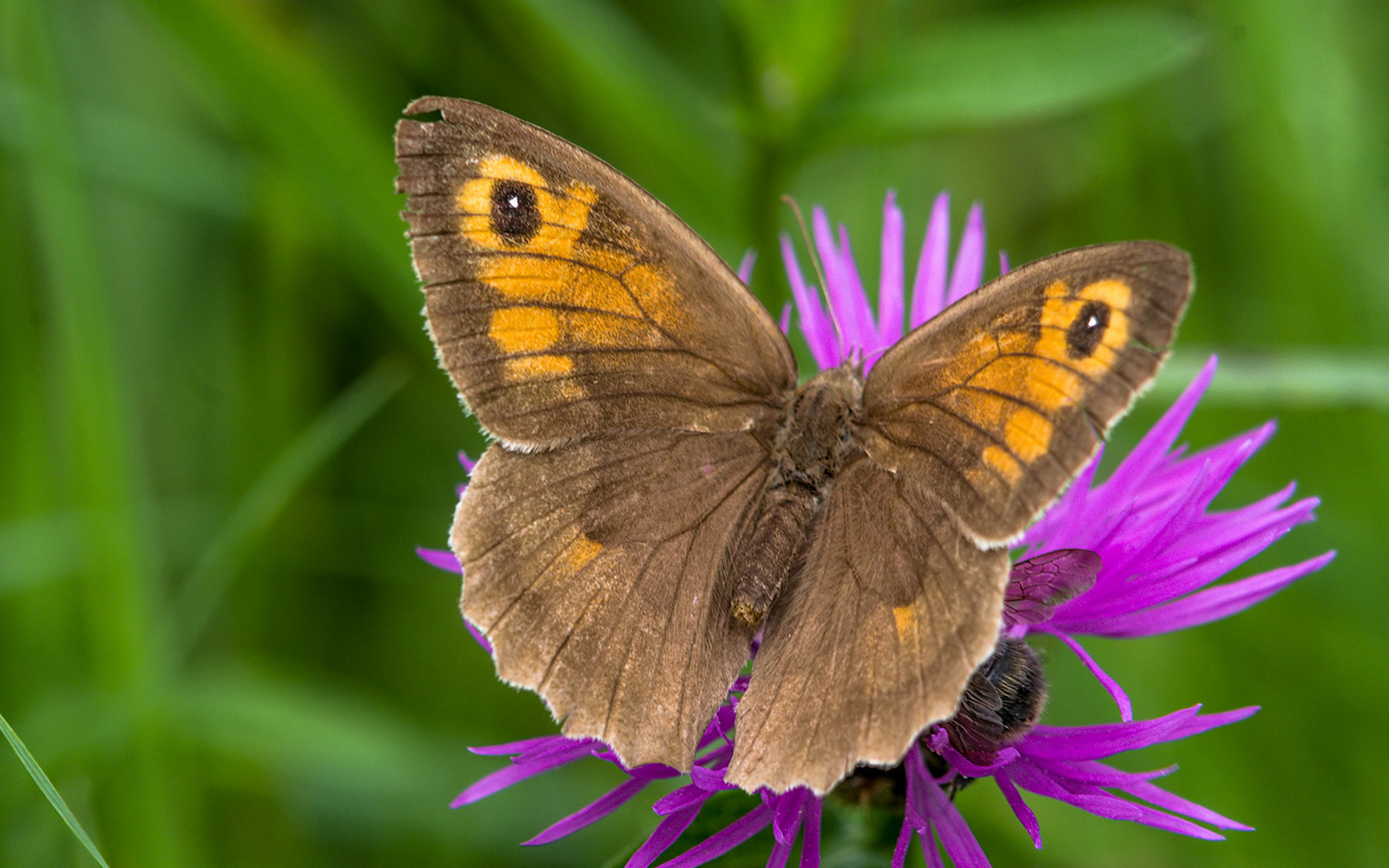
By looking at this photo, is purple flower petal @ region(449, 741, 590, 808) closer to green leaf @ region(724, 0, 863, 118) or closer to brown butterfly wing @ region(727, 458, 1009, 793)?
brown butterfly wing @ region(727, 458, 1009, 793)

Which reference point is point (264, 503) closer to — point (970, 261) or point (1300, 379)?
point (970, 261)

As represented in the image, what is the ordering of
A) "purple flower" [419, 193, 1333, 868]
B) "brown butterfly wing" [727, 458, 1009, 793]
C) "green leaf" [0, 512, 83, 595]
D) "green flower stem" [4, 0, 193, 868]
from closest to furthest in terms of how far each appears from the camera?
1. "brown butterfly wing" [727, 458, 1009, 793]
2. "purple flower" [419, 193, 1333, 868]
3. "green flower stem" [4, 0, 193, 868]
4. "green leaf" [0, 512, 83, 595]

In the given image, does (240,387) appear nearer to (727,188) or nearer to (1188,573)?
(727,188)

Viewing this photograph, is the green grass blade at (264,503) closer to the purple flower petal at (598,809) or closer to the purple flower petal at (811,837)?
the purple flower petal at (598,809)

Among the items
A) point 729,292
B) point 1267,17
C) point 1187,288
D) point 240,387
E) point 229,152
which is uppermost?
point 1267,17

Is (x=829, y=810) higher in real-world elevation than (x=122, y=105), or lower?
lower

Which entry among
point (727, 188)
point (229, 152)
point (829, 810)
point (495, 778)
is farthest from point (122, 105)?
point (829, 810)

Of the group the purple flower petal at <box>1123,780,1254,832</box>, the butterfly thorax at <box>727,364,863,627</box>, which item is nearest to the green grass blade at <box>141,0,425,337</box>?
the butterfly thorax at <box>727,364,863,627</box>

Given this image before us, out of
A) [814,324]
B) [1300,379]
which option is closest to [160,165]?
[814,324]
